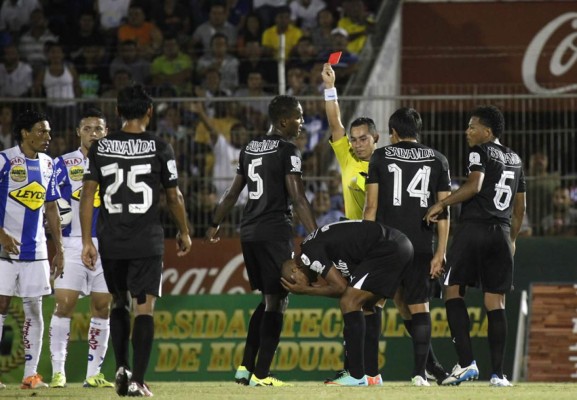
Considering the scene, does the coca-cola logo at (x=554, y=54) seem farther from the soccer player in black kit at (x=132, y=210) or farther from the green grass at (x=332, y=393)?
the soccer player in black kit at (x=132, y=210)

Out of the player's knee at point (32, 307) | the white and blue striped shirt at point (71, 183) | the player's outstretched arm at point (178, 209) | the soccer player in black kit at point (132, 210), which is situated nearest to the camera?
the soccer player in black kit at point (132, 210)

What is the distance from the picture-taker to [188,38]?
63.7 feet

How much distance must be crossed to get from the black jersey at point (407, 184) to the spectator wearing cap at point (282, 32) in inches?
336

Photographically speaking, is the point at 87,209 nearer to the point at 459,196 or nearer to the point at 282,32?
the point at 459,196

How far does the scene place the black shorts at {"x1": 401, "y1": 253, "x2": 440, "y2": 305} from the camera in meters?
10.5

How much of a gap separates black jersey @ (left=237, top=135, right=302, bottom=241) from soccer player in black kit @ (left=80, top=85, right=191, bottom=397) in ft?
4.82

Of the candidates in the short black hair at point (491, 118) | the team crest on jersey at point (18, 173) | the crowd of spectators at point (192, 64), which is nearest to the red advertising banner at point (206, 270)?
the crowd of spectators at point (192, 64)

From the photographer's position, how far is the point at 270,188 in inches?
413

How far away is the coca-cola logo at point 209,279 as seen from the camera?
15688 mm

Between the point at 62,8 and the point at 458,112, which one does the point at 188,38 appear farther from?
the point at 458,112

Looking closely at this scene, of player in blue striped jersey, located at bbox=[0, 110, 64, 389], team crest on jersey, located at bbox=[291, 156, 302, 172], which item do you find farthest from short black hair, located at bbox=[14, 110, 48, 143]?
team crest on jersey, located at bbox=[291, 156, 302, 172]

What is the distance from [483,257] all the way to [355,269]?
1.44 m

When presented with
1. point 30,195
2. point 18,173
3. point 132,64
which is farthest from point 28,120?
point 132,64

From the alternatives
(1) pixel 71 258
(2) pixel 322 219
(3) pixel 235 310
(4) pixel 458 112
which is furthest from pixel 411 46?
(1) pixel 71 258
